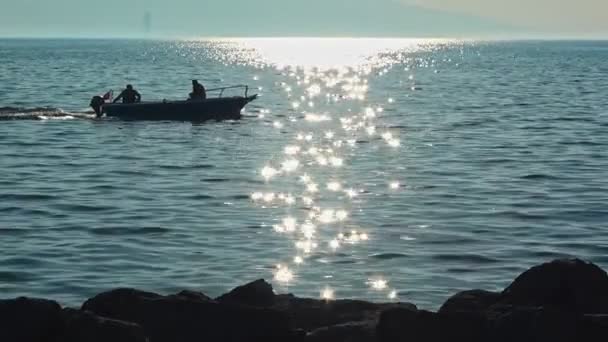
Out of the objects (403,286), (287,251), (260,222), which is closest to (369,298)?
(403,286)

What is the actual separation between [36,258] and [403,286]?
6.55 m

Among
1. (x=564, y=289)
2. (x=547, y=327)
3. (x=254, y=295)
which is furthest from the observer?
(x=254, y=295)

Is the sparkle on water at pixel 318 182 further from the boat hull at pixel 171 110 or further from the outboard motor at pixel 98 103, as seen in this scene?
the outboard motor at pixel 98 103

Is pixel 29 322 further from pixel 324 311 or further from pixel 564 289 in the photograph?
pixel 564 289

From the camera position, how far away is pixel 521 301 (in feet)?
44.8

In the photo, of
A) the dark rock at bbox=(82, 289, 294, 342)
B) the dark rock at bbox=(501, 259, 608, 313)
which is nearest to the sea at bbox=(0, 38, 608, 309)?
the dark rock at bbox=(501, 259, 608, 313)

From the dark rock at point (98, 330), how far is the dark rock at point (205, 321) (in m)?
0.77

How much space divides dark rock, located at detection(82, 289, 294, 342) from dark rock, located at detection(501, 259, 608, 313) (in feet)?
9.50

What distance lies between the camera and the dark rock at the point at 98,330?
38.0 ft

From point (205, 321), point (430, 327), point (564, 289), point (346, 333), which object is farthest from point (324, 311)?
point (564, 289)

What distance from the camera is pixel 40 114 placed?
5688cm

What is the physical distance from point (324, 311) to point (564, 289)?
2.88 meters

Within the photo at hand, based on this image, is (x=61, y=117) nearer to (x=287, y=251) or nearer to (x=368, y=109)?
(x=368, y=109)

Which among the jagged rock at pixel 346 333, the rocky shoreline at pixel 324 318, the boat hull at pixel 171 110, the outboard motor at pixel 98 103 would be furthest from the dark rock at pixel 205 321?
the outboard motor at pixel 98 103
